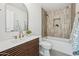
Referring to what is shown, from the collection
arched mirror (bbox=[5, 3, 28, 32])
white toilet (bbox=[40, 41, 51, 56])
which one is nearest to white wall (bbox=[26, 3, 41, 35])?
arched mirror (bbox=[5, 3, 28, 32])

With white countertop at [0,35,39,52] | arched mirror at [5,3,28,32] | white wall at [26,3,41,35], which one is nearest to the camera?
white countertop at [0,35,39,52]

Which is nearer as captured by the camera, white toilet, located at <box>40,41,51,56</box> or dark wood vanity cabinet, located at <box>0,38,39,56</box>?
dark wood vanity cabinet, located at <box>0,38,39,56</box>

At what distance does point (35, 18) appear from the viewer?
149cm

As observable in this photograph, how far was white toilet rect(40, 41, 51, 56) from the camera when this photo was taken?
1503 mm

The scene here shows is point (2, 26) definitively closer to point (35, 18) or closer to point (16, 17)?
point (16, 17)

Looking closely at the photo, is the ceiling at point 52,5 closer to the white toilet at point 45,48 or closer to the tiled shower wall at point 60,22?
the tiled shower wall at point 60,22

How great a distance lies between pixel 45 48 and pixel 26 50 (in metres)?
0.26

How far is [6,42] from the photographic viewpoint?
1.36 m

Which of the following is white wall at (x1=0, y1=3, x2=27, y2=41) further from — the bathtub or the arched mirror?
the bathtub

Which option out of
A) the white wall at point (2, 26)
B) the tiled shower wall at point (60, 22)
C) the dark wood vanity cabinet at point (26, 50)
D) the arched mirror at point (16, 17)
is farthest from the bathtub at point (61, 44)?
the white wall at point (2, 26)

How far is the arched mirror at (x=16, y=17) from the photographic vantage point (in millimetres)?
1389

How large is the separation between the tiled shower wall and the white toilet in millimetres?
142

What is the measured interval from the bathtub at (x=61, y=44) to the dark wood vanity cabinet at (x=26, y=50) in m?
0.16

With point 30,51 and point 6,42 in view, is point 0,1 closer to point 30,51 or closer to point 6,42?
point 6,42
